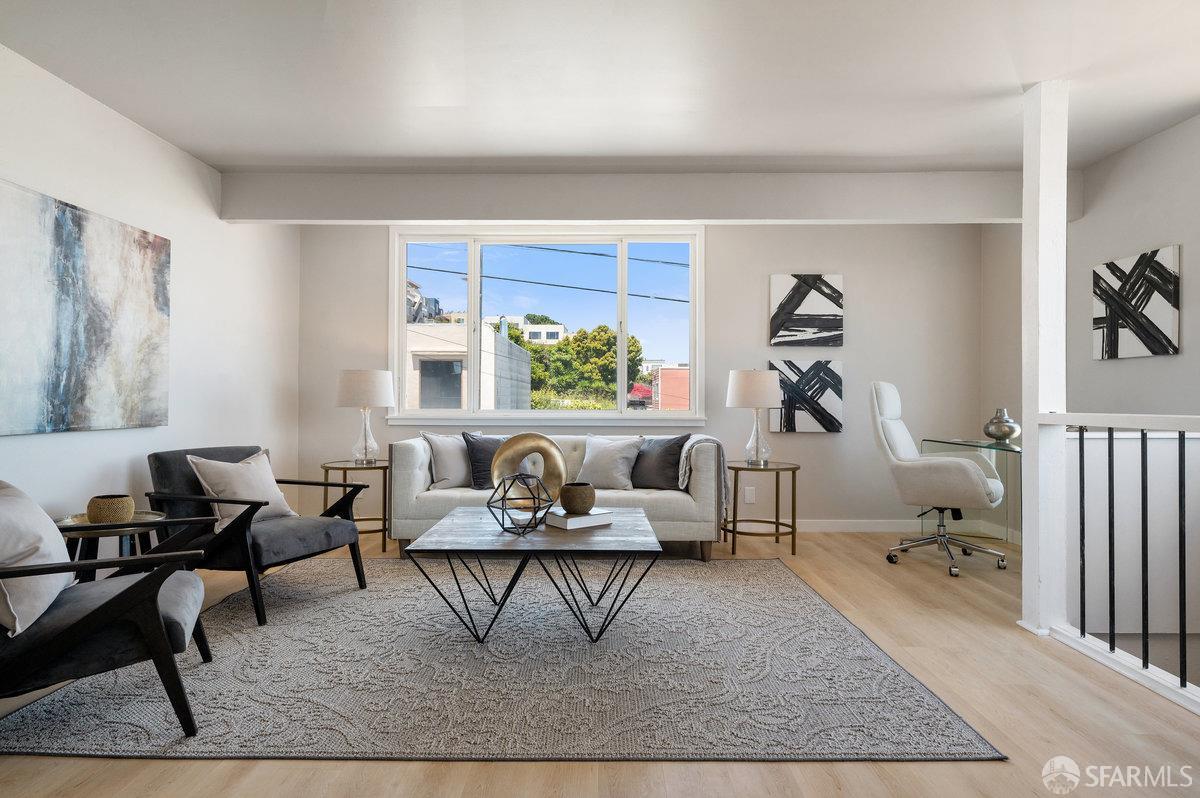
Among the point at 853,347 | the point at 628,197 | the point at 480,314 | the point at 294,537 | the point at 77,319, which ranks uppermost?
the point at 628,197

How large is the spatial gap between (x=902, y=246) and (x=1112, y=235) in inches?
61.9

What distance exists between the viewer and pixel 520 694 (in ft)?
8.06

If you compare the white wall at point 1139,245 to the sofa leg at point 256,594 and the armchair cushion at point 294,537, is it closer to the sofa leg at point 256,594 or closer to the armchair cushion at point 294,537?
the armchair cushion at point 294,537

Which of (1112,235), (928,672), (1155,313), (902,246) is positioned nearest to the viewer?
(928,672)

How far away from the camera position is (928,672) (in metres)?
2.68

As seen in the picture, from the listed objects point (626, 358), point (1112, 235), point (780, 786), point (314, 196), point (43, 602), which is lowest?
point (780, 786)

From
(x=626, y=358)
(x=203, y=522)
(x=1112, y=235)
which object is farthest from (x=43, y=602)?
(x=1112, y=235)

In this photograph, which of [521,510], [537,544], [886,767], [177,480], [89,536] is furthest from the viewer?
[177,480]

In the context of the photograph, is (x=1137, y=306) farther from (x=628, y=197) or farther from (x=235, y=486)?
(x=235, y=486)

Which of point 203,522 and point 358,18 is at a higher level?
point 358,18

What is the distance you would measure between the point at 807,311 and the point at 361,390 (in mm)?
3373

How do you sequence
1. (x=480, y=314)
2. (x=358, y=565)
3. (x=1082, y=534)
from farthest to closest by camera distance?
(x=480, y=314), (x=358, y=565), (x=1082, y=534)

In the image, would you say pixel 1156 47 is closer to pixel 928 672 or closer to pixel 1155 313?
pixel 1155 313

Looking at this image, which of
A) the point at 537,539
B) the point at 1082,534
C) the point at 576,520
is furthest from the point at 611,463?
the point at 1082,534
